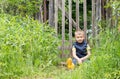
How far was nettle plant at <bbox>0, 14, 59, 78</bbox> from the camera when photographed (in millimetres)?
5344

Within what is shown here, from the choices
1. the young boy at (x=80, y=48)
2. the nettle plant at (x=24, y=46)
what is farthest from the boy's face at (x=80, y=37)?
the nettle plant at (x=24, y=46)

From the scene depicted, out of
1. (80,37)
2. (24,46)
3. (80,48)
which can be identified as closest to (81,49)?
(80,48)

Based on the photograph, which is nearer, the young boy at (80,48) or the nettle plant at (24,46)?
the nettle plant at (24,46)

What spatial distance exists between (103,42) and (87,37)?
93.8 inches

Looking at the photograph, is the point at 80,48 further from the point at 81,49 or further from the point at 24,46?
the point at 24,46

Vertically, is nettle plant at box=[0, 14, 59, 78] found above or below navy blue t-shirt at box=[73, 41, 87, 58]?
above

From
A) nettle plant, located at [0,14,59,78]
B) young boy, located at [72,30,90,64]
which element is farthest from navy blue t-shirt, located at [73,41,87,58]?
nettle plant, located at [0,14,59,78]

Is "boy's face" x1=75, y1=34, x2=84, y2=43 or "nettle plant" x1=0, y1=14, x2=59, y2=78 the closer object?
"nettle plant" x1=0, y1=14, x2=59, y2=78

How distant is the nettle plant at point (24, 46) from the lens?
17.5 ft

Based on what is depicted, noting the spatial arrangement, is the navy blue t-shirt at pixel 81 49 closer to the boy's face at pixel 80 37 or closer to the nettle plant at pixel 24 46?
the boy's face at pixel 80 37

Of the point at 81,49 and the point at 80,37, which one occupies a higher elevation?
the point at 80,37

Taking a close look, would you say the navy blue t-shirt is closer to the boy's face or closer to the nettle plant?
the boy's face

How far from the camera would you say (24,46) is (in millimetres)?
6070

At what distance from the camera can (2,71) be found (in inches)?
201
